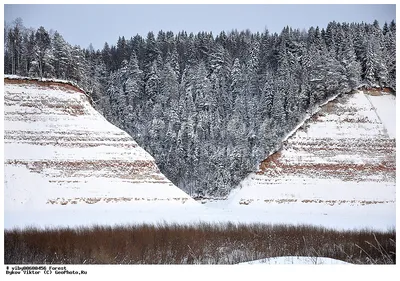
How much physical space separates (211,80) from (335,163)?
10.0 meters

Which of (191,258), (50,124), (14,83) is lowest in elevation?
(191,258)

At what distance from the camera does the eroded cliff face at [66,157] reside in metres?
18.3

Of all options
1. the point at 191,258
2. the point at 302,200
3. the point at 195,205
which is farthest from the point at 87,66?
the point at 191,258

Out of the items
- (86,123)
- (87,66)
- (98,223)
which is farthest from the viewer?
(87,66)

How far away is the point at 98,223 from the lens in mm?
16844

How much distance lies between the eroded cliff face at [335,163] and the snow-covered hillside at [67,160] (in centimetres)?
359

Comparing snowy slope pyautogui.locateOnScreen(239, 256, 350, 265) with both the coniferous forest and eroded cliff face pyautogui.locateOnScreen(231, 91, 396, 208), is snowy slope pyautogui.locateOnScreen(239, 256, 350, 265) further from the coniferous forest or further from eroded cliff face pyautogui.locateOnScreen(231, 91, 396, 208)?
the coniferous forest

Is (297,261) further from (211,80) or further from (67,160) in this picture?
(211,80)

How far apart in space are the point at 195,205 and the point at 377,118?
28.1 feet

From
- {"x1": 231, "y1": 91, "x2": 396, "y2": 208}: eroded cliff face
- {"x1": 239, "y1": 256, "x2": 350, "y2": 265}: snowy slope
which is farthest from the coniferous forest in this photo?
{"x1": 239, "y1": 256, "x2": 350, "y2": 265}: snowy slope

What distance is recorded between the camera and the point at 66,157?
19438mm

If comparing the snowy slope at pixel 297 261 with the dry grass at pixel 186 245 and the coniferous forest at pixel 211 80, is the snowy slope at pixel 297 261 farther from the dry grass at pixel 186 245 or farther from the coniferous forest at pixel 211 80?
the coniferous forest at pixel 211 80

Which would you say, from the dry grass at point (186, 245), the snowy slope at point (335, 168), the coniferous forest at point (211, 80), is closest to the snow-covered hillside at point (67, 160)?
the coniferous forest at point (211, 80)
